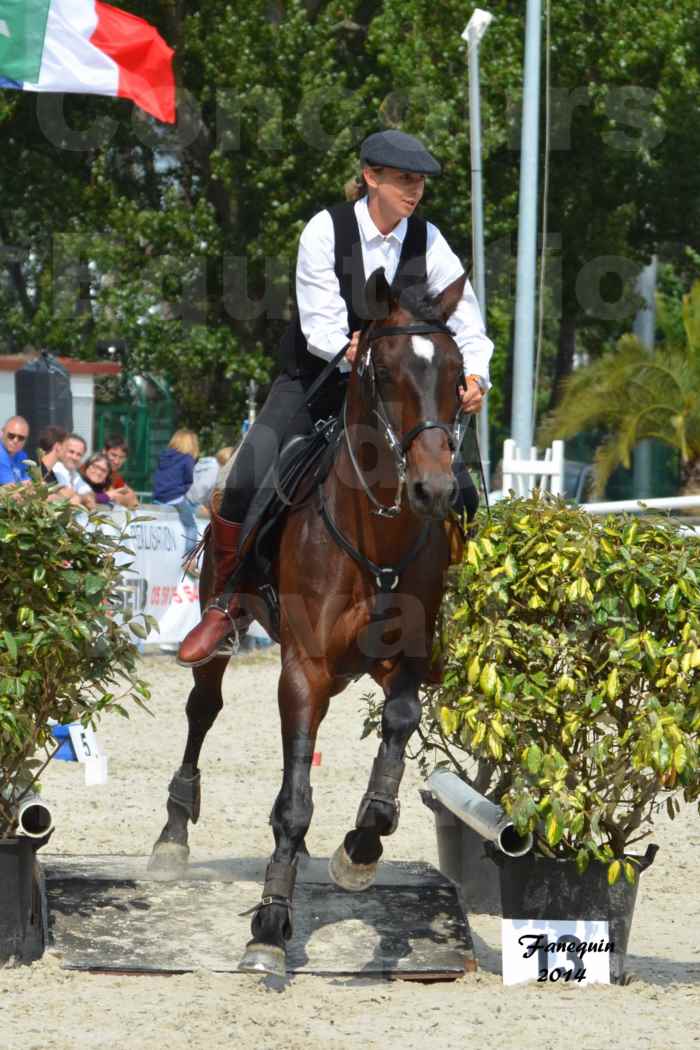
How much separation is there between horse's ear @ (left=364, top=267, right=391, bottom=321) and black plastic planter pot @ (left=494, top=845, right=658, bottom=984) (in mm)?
1972

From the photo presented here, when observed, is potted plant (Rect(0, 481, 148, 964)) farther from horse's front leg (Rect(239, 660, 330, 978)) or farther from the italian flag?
the italian flag

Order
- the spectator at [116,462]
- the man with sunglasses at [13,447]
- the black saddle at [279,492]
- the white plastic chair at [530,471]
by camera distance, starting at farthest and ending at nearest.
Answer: the spectator at [116,462] → the man with sunglasses at [13,447] → the white plastic chair at [530,471] → the black saddle at [279,492]

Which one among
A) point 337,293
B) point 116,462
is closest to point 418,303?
point 337,293

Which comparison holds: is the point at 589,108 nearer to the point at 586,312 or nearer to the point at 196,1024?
the point at 586,312

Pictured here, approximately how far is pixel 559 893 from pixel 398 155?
275 centimetres

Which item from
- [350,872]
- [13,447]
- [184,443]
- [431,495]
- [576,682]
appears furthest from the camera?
[184,443]

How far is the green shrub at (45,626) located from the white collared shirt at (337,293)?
1.08 m

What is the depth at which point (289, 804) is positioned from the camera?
5.91 m

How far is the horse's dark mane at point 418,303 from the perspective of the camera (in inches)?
227

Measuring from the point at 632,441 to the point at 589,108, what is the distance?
853 centimetres

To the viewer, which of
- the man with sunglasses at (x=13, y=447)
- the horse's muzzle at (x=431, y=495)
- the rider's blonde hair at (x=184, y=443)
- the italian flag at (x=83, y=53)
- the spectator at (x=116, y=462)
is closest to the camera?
the horse's muzzle at (x=431, y=495)

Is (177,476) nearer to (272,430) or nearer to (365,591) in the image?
(272,430)

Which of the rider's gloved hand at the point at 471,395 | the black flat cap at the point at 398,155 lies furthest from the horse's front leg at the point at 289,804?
the black flat cap at the point at 398,155

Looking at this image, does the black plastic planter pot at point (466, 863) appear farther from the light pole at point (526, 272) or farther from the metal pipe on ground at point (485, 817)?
the light pole at point (526, 272)
